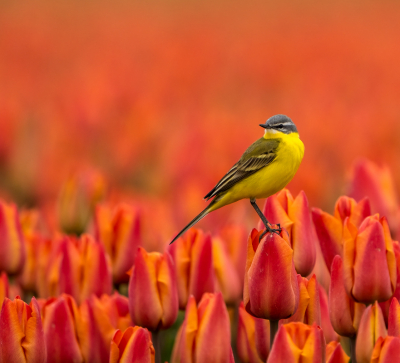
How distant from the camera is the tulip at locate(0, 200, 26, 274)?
1209 millimetres

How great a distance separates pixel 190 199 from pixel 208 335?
0.67 m

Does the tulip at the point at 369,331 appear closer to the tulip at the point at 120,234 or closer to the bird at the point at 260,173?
the bird at the point at 260,173

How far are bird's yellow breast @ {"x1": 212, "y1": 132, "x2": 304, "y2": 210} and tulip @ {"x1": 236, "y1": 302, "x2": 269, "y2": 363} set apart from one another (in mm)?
291

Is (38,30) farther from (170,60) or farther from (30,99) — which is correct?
(30,99)

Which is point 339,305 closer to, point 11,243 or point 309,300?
point 309,300

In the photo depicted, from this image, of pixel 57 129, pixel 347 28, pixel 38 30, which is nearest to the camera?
pixel 57 129

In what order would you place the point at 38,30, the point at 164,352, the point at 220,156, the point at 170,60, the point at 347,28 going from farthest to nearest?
the point at 347,28, the point at 38,30, the point at 170,60, the point at 220,156, the point at 164,352

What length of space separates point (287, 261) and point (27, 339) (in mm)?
361

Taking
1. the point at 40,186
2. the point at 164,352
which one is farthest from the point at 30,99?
the point at 164,352

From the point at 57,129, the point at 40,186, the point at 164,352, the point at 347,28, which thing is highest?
the point at 347,28

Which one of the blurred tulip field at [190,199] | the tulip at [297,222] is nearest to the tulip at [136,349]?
the blurred tulip field at [190,199]

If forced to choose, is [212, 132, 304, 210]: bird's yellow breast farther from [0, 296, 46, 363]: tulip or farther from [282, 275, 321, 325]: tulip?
[0, 296, 46, 363]: tulip

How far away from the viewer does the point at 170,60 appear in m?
3.46

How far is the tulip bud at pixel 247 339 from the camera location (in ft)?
3.27
